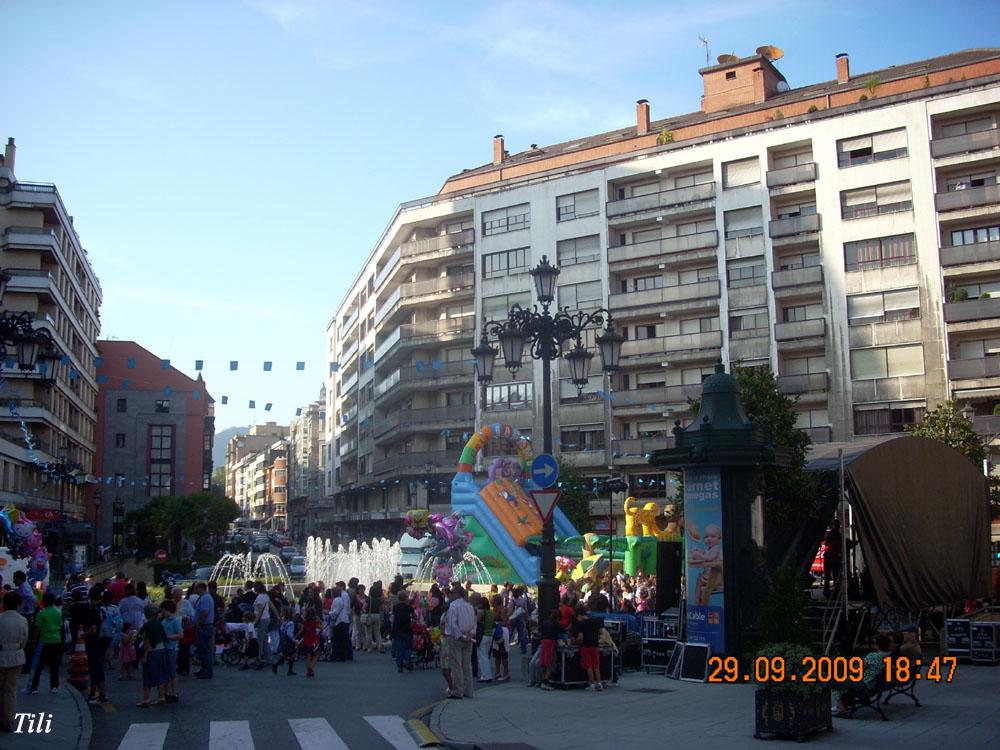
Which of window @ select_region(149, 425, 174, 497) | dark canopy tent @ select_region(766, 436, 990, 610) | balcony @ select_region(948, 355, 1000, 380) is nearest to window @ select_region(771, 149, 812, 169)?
balcony @ select_region(948, 355, 1000, 380)

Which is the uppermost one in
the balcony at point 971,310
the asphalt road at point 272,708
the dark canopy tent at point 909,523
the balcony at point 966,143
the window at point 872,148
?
the window at point 872,148

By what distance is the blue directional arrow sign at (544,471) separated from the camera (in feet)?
54.2

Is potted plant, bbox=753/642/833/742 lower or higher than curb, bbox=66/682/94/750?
higher

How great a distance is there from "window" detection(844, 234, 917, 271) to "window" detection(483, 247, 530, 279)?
18243mm

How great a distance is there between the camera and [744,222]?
175 feet

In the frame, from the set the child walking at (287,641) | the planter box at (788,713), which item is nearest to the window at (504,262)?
the child walking at (287,641)

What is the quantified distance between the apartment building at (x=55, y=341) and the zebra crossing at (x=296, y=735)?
37450 mm

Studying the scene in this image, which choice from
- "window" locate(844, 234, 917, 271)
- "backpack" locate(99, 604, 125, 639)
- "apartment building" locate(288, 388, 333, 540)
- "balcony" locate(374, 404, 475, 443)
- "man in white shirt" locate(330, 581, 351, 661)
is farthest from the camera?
"apartment building" locate(288, 388, 333, 540)

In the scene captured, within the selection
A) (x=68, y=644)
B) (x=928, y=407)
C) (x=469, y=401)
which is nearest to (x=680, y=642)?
(x=68, y=644)

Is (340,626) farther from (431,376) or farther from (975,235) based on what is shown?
(431,376)

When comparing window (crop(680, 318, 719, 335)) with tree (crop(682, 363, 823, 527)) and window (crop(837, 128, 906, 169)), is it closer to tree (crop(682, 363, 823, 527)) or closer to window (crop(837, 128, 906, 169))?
window (crop(837, 128, 906, 169))

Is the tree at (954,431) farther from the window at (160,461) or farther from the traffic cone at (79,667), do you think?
the window at (160,461)

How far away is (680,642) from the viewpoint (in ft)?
56.9

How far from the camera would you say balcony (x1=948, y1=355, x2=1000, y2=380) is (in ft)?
149
